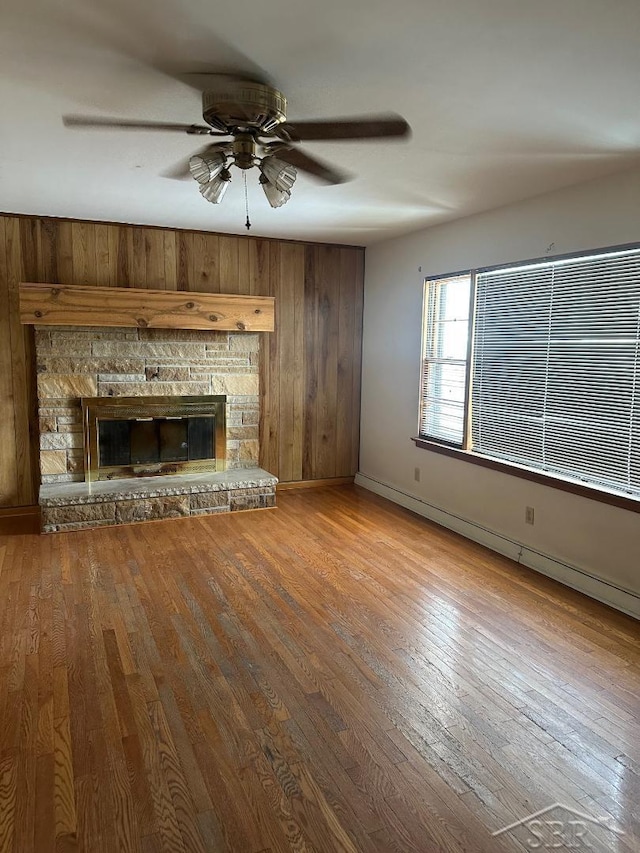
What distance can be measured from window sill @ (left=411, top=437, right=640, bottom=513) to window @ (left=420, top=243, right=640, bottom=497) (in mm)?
59

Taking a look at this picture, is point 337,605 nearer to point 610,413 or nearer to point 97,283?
point 610,413

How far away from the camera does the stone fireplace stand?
4.90 metres

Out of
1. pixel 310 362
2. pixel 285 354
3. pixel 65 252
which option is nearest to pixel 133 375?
pixel 65 252

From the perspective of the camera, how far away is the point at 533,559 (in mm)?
4031

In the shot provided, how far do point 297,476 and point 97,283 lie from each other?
8.60ft

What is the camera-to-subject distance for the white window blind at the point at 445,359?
480 cm

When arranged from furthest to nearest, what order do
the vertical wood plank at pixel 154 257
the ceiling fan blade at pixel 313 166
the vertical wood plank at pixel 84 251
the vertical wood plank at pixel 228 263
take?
the vertical wood plank at pixel 228 263, the vertical wood plank at pixel 154 257, the vertical wood plank at pixel 84 251, the ceiling fan blade at pixel 313 166

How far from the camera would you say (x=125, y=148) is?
121 inches

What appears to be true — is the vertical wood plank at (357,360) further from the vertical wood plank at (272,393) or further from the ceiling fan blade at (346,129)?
the ceiling fan blade at (346,129)

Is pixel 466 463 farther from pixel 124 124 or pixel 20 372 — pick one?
pixel 20 372

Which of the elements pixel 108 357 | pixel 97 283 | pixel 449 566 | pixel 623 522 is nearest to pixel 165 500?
pixel 108 357

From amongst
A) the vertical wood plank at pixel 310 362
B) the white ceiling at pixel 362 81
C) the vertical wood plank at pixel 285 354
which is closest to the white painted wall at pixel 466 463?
the white ceiling at pixel 362 81

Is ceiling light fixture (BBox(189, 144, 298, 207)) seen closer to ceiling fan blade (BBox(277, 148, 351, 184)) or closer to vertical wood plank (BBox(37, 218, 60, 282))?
ceiling fan blade (BBox(277, 148, 351, 184))

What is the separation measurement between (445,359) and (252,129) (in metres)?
2.95
